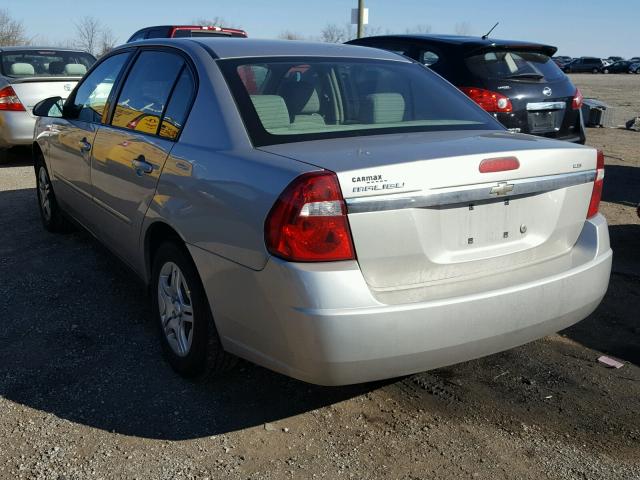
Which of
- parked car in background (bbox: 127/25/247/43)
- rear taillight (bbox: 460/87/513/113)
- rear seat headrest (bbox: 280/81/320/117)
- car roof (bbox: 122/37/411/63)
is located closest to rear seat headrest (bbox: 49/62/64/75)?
parked car in background (bbox: 127/25/247/43)

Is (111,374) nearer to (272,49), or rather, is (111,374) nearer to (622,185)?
(272,49)

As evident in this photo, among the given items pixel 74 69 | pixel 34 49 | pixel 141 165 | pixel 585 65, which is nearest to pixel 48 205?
pixel 141 165

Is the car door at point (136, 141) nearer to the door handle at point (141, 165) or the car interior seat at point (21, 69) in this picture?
the door handle at point (141, 165)

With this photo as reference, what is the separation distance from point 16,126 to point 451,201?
8.02 metres

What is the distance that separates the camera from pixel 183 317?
323cm

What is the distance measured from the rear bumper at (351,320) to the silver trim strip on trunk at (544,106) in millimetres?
4339

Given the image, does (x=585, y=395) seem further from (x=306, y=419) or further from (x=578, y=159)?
(x=306, y=419)

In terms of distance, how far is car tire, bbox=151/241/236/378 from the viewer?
3031 mm

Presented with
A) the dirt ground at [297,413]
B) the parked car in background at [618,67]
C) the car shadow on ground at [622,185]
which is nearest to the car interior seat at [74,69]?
the dirt ground at [297,413]

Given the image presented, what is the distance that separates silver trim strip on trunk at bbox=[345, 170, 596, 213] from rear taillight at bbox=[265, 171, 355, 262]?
0.22 feet

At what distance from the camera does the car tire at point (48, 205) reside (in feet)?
18.6

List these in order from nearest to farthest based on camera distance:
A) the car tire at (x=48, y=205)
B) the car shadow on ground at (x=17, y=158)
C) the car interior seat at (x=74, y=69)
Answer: the car tire at (x=48, y=205)
the car shadow on ground at (x=17, y=158)
the car interior seat at (x=74, y=69)

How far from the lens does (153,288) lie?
3.51 m

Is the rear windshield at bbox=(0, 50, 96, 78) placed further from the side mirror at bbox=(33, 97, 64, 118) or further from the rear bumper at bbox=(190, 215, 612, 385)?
the rear bumper at bbox=(190, 215, 612, 385)
